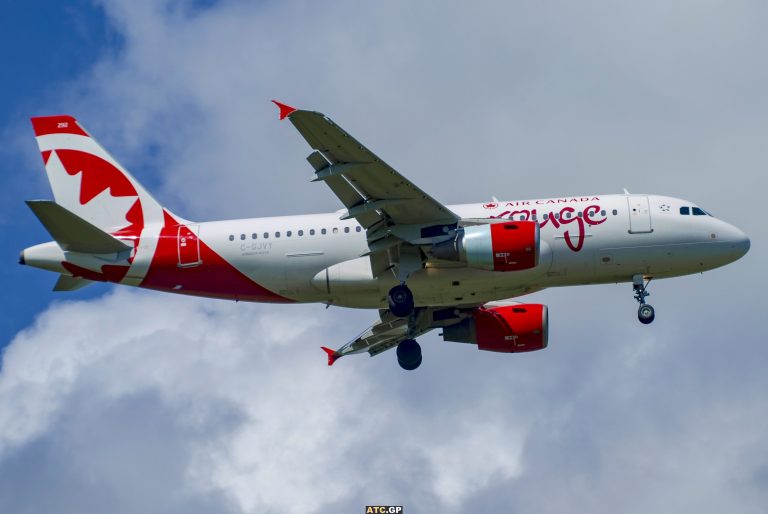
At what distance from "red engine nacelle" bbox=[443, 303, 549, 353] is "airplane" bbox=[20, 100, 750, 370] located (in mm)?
3397

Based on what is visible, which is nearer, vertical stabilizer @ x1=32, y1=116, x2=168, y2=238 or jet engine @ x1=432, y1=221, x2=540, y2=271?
jet engine @ x1=432, y1=221, x2=540, y2=271

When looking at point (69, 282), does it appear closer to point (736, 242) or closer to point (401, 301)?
point (401, 301)

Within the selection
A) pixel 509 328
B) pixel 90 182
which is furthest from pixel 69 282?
pixel 509 328

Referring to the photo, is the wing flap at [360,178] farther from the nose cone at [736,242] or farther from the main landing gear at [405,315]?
the nose cone at [736,242]

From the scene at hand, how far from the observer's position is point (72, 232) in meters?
53.9

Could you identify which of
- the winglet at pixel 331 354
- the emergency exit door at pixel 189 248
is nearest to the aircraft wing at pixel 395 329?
the winglet at pixel 331 354

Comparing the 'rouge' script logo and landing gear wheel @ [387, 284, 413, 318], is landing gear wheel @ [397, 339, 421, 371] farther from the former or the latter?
the 'rouge' script logo

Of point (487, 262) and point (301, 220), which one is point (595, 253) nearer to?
point (487, 262)

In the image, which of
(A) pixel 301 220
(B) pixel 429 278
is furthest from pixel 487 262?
(A) pixel 301 220

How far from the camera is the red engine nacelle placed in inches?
2360

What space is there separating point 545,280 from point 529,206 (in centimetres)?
301

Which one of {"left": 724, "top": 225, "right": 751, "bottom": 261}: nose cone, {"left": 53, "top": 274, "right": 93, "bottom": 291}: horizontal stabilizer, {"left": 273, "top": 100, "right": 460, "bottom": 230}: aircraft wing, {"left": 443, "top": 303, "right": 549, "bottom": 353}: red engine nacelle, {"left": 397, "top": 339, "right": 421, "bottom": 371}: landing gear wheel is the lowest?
{"left": 397, "top": 339, "right": 421, "bottom": 371}: landing gear wheel

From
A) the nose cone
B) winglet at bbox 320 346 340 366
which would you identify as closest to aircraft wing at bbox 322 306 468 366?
winglet at bbox 320 346 340 366

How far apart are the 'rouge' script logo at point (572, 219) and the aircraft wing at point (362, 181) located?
11.3 ft
